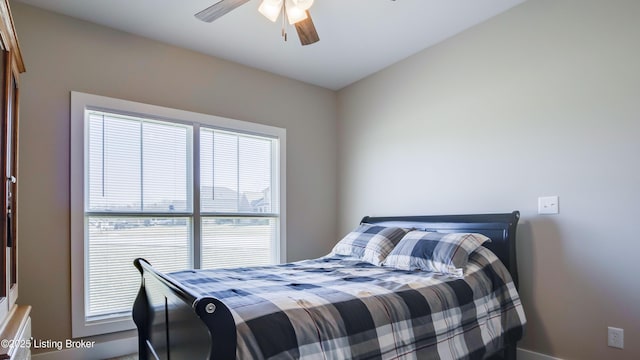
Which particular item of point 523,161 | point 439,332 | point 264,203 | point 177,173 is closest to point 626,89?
point 523,161

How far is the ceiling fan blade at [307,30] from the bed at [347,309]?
1513mm

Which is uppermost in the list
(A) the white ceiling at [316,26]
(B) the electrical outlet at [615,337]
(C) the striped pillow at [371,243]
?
(A) the white ceiling at [316,26]

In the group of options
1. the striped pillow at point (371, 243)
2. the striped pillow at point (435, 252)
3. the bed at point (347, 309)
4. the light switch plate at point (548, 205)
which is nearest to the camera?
the bed at point (347, 309)

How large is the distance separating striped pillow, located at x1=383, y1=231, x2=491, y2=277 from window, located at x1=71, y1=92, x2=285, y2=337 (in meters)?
1.58

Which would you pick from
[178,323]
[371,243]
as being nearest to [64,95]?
[178,323]

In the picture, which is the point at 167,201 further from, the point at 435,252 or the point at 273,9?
the point at 435,252

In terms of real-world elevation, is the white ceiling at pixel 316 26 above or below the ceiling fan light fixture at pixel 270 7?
above

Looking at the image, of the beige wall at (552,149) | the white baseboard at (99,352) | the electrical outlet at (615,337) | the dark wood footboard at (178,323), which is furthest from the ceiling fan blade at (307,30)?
the white baseboard at (99,352)

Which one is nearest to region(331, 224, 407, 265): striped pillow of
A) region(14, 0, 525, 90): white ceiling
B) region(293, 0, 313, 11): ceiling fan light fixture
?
region(14, 0, 525, 90): white ceiling

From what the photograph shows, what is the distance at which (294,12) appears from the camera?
215cm

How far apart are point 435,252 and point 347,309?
103 cm

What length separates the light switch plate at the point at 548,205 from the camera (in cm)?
249

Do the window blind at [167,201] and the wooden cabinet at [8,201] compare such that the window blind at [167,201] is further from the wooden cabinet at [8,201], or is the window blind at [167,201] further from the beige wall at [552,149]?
the beige wall at [552,149]

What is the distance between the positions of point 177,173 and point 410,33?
7.65 feet
